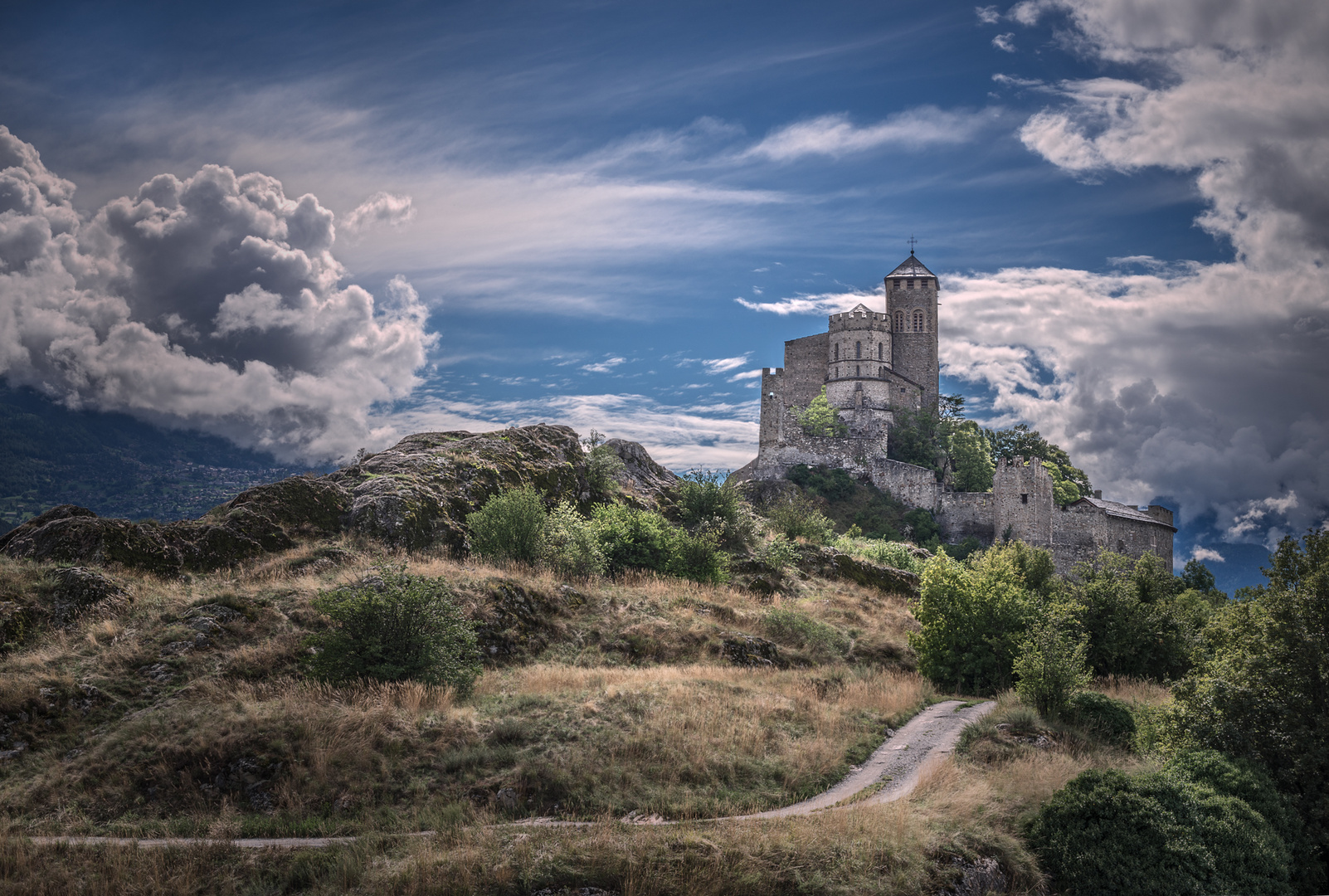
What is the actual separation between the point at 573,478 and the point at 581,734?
17421 millimetres

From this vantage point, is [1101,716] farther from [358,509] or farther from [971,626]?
[358,509]

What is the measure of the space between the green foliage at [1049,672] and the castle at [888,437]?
37666 millimetres

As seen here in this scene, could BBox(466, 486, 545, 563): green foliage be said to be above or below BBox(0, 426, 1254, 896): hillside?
above

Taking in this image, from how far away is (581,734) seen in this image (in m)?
12.7

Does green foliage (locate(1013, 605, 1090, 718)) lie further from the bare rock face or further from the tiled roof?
the tiled roof

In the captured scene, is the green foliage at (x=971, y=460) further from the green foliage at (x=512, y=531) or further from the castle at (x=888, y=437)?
the green foliage at (x=512, y=531)

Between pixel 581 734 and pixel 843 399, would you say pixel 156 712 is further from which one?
pixel 843 399

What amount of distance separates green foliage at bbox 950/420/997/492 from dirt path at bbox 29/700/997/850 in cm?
4445

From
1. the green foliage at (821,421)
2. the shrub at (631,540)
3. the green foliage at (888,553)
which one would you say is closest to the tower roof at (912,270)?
the green foliage at (821,421)

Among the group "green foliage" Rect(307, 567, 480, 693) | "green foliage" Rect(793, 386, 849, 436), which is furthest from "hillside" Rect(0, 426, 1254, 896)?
"green foliage" Rect(793, 386, 849, 436)

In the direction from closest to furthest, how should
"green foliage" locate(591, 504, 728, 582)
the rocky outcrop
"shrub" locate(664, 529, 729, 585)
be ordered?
the rocky outcrop → "green foliage" locate(591, 504, 728, 582) → "shrub" locate(664, 529, 729, 585)

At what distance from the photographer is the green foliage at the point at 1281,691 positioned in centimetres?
1255

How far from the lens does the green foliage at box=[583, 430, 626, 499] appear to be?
3083cm

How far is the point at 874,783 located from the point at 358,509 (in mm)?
15227
